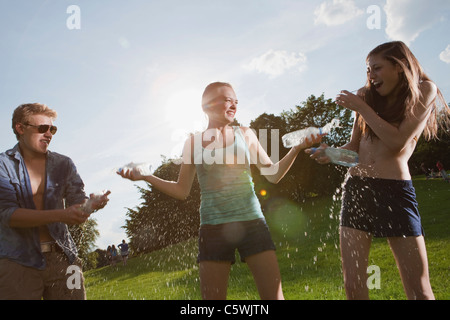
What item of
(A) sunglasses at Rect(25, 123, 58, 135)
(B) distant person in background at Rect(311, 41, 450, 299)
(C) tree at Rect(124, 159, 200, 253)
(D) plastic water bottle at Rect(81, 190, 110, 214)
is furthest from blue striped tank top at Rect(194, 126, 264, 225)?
(C) tree at Rect(124, 159, 200, 253)

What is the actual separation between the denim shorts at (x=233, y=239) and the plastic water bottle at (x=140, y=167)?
78 centimetres

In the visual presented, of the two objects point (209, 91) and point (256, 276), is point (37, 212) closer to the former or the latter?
point (209, 91)

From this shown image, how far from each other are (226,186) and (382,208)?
137 centimetres

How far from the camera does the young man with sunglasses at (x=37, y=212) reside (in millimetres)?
3123

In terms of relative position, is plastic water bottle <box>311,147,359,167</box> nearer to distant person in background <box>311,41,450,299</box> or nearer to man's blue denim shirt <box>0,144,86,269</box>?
distant person in background <box>311,41,450,299</box>

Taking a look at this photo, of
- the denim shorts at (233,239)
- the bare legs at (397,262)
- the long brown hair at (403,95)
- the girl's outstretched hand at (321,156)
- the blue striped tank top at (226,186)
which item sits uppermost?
the long brown hair at (403,95)

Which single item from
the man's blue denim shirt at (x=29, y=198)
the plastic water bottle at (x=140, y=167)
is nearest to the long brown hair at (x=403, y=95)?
the plastic water bottle at (x=140, y=167)

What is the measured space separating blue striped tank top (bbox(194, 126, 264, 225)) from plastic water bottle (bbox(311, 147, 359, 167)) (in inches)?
30.6

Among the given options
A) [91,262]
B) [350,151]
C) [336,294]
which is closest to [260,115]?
[336,294]

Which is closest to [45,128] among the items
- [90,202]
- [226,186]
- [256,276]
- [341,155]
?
[90,202]

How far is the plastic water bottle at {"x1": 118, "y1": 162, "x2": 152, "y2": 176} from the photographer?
316 centimetres

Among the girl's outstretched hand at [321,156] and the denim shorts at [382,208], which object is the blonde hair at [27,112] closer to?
the girl's outstretched hand at [321,156]

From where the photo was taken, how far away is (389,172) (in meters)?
3.18

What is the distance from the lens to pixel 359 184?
3305 mm
